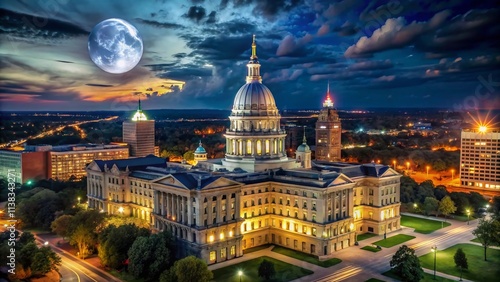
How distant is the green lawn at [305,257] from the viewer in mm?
78375

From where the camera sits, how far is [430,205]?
359 feet

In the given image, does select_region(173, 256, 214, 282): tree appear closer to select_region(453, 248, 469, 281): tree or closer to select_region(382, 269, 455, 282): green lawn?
select_region(382, 269, 455, 282): green lawn

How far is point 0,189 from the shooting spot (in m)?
125

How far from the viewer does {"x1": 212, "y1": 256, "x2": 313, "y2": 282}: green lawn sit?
233ft

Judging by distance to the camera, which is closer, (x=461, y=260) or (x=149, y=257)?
(x=149, y=257)

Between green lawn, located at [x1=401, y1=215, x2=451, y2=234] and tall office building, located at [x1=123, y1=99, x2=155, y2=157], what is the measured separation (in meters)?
120

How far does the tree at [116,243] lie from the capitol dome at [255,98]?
39333 millimetres

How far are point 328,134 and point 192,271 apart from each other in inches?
4701

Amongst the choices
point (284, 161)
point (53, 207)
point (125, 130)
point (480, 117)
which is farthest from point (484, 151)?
point (125, 130)

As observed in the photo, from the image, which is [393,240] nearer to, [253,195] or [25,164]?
[253,195]

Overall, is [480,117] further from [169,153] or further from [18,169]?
[18,169]

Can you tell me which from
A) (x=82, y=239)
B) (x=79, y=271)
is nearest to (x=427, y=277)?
(x=79, y=271)

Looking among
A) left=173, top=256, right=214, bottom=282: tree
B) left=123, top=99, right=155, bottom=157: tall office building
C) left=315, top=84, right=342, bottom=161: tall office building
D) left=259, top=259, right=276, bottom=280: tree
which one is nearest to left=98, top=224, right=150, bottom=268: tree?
left=173, top=256, right=214, bottom=282: tree

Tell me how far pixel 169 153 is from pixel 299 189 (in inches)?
4780
